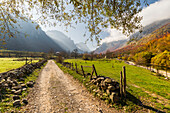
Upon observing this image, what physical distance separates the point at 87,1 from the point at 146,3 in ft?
11.5

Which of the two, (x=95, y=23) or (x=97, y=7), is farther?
(x=95, y=23)

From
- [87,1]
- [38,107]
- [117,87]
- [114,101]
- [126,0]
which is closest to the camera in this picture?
[126,0]

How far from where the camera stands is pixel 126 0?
4969 mm

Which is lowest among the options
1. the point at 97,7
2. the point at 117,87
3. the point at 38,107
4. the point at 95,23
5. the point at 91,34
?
the point at 38,107

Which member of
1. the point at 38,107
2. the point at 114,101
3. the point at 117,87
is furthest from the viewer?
the point at 117,87

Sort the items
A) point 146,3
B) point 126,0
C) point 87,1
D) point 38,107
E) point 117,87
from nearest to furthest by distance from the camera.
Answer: point 146,3 < point 126,0 < point 87,1 < point 38,107 < point 117,87

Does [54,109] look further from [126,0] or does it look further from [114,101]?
[126,0]

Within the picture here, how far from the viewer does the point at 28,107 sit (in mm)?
5668

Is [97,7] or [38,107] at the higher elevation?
[97,7]

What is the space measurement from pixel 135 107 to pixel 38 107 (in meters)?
7.22

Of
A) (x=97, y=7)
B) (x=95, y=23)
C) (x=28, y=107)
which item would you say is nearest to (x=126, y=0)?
(x=97, y=7)

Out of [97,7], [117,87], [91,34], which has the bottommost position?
[117,87]

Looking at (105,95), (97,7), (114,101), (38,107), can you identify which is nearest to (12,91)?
(38,107)

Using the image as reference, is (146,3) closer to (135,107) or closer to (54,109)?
(135,107)
